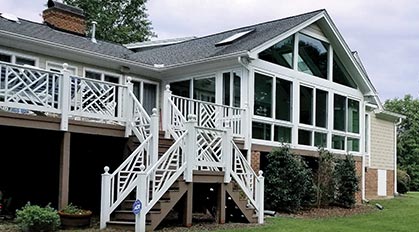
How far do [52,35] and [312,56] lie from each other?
25.6 feet

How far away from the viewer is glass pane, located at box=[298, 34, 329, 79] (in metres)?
16.1

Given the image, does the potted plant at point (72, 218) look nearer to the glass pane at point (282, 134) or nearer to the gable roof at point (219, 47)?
the gable roof at point (219, 47)

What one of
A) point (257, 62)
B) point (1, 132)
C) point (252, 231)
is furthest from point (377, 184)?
point (1, 132)

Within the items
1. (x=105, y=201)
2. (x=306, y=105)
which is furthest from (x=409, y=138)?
(x=105, y=201)

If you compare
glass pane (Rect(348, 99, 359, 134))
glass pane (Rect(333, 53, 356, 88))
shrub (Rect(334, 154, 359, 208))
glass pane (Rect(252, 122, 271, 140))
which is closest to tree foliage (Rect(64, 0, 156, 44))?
glass pane (Rect(333, 53, 356, 88))

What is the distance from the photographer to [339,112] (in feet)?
57.5

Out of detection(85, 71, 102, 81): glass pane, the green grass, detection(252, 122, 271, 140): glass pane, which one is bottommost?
the green grass

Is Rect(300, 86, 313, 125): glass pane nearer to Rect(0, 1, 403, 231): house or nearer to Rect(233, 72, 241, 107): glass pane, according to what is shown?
Rect(0, 1, 403, 231): house

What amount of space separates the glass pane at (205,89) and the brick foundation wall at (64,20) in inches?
195

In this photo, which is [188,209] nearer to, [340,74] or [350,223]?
[350,223]

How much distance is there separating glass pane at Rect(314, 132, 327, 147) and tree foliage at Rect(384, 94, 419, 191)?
23.0m

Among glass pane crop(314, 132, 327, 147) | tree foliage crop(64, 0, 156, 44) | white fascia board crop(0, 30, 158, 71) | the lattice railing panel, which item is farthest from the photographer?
tree foliage crop(64, 0, 156, 44)

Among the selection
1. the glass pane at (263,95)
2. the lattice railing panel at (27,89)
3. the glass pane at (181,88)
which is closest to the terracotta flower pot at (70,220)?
the lattice railing panel at (27,89)

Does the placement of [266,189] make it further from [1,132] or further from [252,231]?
[1,132]
